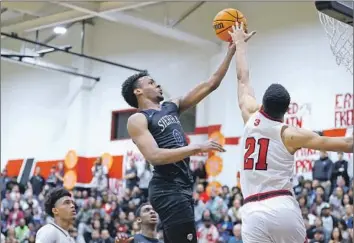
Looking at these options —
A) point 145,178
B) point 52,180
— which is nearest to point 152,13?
point 145,178

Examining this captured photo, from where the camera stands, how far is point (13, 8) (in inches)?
874

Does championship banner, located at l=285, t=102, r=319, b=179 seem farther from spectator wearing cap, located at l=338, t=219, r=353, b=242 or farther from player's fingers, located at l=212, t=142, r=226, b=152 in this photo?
player's fingers, located at l=212, t=142, r=226, b=152

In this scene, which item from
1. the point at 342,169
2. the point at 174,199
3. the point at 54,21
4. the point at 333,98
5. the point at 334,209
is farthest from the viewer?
the point at 54,21

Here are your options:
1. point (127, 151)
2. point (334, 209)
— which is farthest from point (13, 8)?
point (334, 209)

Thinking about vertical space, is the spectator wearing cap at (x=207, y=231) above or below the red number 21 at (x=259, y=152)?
below

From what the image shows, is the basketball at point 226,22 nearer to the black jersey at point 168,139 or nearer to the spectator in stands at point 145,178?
the black jersey at point 168,139

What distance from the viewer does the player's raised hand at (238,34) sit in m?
6.22

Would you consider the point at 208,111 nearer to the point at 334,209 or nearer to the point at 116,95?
the point at 116,95

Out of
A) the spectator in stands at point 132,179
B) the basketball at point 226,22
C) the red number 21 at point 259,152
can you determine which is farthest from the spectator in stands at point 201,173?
the red number 21 at point 259,152

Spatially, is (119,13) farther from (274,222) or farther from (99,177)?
(274,222)

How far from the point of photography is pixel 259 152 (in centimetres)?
538

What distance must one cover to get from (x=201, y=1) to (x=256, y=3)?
78.6 inches

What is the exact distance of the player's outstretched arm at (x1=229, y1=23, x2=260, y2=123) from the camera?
18.8ft

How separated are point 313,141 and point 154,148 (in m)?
1.25
